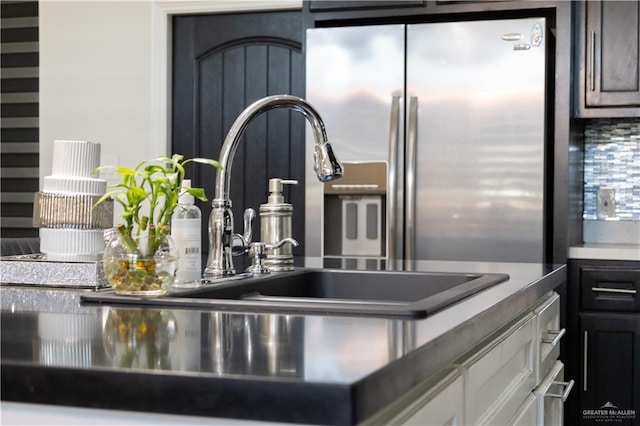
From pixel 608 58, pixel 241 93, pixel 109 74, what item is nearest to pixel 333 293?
pixel 608 58

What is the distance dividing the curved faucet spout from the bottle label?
0.14 metres

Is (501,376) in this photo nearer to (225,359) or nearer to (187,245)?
(187,245)

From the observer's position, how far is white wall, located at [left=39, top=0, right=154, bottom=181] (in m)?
4.50

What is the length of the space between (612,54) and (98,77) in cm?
251

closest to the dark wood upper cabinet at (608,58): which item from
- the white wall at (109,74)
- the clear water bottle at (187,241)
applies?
the white wall at (109,74)

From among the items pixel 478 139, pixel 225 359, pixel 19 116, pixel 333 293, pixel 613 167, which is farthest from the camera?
pixel 19 116

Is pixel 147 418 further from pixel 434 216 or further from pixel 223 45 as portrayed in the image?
pixel 223 45

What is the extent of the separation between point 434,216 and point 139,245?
7.70ft

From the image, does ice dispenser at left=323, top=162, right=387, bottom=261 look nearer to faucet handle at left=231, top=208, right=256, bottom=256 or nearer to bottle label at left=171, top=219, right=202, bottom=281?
faucet handle at left=231, top=208, right=256, bottom=256

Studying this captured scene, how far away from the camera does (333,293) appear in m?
2.07

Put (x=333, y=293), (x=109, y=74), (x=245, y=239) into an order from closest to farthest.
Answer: (x=245, y=239), (x=333, y=293), (x=109, y=74)

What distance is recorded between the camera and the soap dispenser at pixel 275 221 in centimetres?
191

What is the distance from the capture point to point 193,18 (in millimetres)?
4445

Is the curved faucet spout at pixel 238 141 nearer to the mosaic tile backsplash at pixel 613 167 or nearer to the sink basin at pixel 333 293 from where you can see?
the sink basin at pixel 333 293
